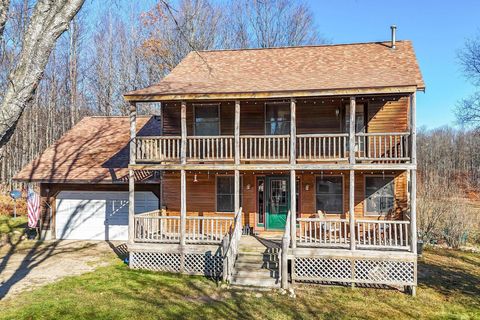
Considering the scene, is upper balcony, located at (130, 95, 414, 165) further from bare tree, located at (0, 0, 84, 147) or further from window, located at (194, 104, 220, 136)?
bare tree, located at (0, 0, 84, 147)

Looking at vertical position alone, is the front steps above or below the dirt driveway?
above

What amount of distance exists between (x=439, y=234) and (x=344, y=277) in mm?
9015

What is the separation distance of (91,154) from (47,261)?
6.06m

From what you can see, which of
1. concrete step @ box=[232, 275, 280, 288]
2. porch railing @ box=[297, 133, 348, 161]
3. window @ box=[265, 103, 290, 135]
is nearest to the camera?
concrete step @ box=[232, 275, 280, 288]

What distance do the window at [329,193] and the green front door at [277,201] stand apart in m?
1.23

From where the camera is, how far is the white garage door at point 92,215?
1688 cm

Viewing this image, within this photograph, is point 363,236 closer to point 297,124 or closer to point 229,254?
point 229,254

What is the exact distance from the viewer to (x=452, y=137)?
236ft

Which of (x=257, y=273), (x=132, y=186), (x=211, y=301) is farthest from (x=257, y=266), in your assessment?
(x=132, y=186)

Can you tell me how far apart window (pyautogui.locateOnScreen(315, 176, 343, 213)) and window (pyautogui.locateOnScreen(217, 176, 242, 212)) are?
343 cm

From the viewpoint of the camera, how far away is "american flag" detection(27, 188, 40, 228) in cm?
1648

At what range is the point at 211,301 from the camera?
969 cm

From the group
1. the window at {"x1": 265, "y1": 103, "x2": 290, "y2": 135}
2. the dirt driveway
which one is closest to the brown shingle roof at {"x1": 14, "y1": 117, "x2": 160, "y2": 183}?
the dirt driveway

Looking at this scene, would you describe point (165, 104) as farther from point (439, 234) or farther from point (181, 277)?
point (439, 234)
